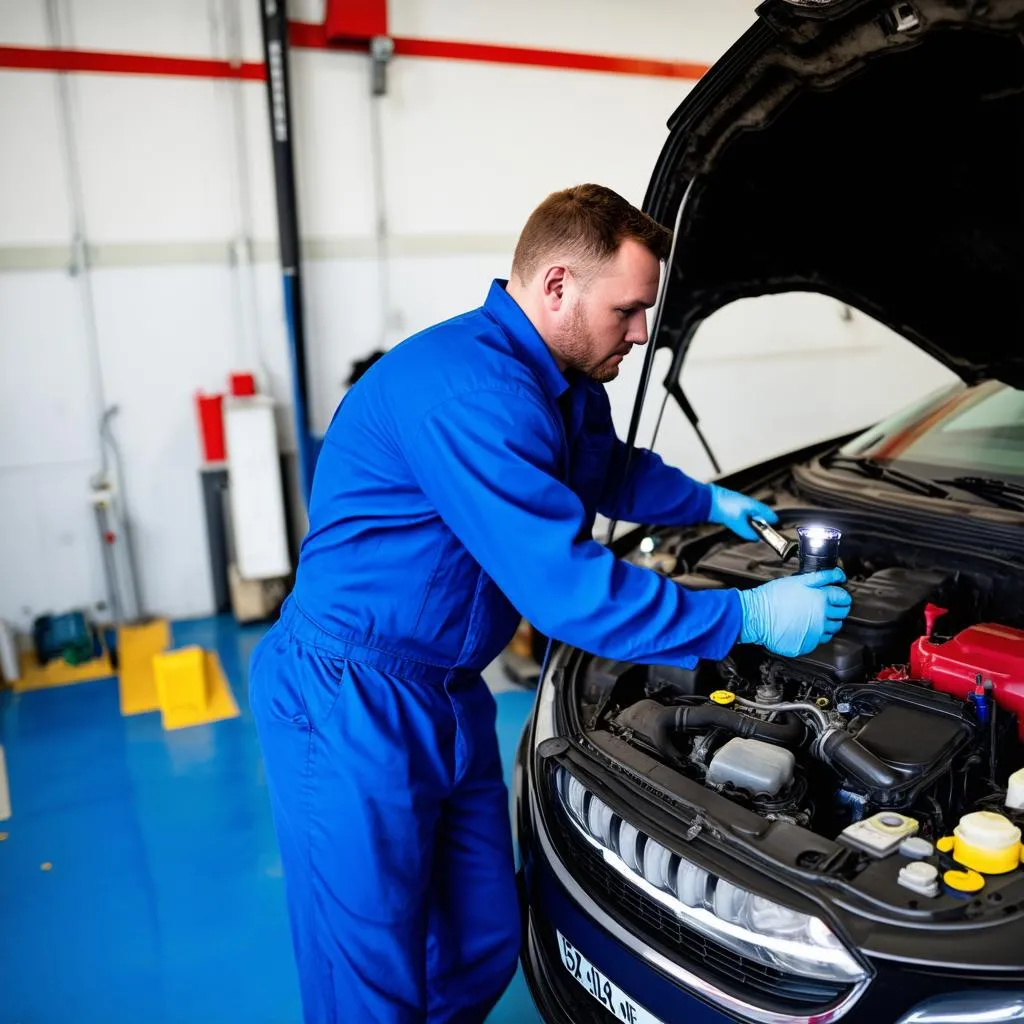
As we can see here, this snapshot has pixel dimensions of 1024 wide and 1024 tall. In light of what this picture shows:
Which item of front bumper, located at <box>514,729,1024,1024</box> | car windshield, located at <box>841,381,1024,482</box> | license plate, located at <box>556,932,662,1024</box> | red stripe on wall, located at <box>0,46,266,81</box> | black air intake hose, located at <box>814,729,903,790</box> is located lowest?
license plate, located at <box>556,932,662,1024</box>

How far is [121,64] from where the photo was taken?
4.00 meters

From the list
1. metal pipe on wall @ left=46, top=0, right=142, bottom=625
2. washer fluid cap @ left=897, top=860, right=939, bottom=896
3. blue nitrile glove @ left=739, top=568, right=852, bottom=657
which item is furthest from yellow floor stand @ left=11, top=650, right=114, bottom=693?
washer fluid cap @ left=897, top=860, right=939, bottom=896

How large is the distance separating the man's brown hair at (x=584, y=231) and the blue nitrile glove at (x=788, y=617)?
23.6 inches

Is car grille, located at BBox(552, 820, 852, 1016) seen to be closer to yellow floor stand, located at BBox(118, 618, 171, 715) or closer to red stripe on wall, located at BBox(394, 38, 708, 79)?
yellow floor stand, located at BBox(118, 618, 171, 715)

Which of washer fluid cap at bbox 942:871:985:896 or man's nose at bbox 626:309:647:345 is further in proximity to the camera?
man's nose at bbox 626:309:647:345

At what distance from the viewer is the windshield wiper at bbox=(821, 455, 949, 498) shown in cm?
217

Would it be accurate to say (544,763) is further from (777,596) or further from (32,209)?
(32,209)

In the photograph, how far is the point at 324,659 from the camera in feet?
5.26

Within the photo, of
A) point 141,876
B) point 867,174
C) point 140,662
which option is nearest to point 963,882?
point 867,174

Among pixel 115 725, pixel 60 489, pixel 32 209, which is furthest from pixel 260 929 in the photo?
pixel 32 209

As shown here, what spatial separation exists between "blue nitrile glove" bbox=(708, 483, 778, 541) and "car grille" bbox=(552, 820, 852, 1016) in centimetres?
87

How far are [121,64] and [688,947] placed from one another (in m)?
4.25

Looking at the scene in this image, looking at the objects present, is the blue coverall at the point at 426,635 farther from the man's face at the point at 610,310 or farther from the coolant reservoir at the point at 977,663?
the coolant reservoir at the point at 977,663

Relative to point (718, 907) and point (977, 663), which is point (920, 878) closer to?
point (718, 907)
